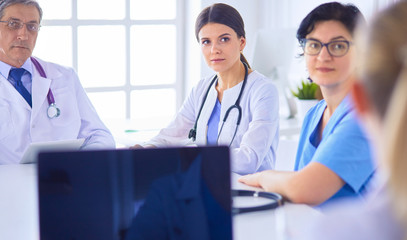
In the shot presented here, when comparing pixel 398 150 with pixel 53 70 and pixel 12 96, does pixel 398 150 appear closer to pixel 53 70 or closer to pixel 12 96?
pixel 12 96

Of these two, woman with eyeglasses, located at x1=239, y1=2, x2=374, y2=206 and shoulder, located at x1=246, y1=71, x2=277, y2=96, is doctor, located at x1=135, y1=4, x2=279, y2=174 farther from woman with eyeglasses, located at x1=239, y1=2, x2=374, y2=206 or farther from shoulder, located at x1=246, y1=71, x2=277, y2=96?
woman with eyeglasses, located at x1=239, y1=2, x2=374, y2=206

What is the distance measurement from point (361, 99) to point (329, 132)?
1.12 m

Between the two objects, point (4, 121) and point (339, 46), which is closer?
point (339, 46)

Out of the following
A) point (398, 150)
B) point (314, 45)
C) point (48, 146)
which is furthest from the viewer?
point (48, 146)

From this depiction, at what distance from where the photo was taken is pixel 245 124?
2602 millimetres

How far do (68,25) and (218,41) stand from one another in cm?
228

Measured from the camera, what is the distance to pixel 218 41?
2742mm

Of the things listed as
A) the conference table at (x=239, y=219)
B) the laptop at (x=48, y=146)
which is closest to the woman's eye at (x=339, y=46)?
the conference table at (x=239, y=219)

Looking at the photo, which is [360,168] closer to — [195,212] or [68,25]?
[195,212]

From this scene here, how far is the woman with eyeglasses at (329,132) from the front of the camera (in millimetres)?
1700

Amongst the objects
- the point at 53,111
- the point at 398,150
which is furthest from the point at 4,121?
the point at 398,150

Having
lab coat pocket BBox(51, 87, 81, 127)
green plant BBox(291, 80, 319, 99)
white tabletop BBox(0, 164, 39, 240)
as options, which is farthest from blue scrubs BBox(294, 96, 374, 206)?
green plant BBox(291, 80, 319, 99)

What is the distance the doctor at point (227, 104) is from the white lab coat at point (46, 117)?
304 mm

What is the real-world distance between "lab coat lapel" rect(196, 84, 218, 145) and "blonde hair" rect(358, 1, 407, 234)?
78.0 inches
